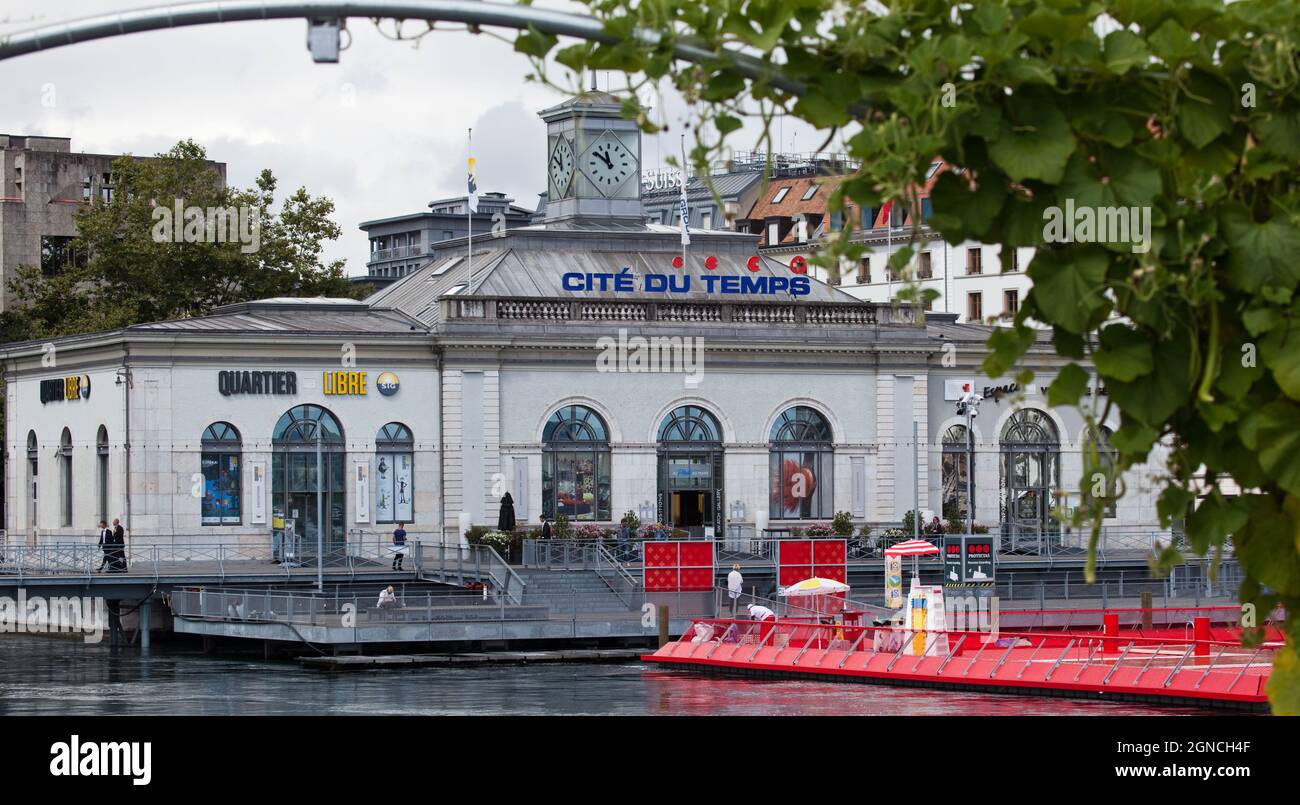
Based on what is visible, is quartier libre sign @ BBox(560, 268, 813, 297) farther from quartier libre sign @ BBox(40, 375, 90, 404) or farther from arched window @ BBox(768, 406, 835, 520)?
quartier libre sign @ BBox(40, 375, 90, 404)

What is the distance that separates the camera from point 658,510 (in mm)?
62625

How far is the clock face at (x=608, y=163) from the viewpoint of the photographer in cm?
7212

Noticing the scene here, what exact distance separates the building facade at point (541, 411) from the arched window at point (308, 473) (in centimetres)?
6

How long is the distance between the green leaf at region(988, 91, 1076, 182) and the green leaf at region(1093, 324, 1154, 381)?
0.67m

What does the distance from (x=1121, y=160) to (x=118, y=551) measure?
48.3 meters

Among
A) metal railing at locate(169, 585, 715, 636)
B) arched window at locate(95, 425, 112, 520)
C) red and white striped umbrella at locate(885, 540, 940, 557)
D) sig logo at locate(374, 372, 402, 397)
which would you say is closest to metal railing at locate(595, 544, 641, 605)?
metal railing at locate(169, 585, 715, 636)

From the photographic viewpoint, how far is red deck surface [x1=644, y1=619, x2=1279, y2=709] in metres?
37.6

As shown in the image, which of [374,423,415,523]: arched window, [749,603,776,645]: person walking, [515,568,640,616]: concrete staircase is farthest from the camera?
[374,423,415,523]: arched window

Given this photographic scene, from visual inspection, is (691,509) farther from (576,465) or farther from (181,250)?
(181,250)

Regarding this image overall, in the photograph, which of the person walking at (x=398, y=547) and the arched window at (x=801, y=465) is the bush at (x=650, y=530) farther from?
the person walking at (x=398, y=547)

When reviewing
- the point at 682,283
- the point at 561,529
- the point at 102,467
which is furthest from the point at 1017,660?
the point at 102,467
